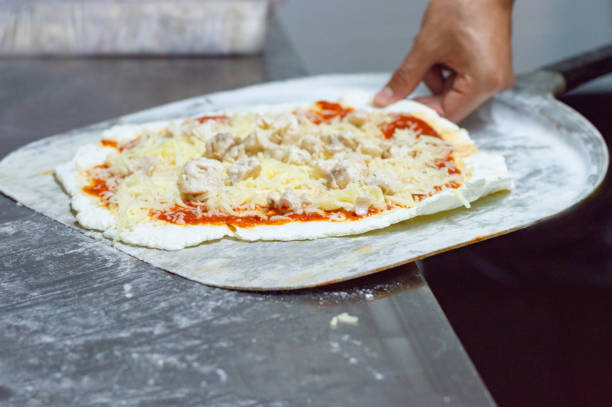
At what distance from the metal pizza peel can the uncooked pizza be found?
4 centimetres

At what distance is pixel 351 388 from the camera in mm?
795

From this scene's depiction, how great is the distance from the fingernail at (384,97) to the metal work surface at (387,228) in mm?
173

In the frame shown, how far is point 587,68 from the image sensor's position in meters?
2.03

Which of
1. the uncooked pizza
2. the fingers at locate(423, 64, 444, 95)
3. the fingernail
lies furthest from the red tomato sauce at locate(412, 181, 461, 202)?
the fingers at locate(423, 64, 444, 95)

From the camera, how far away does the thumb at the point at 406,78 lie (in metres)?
1.89

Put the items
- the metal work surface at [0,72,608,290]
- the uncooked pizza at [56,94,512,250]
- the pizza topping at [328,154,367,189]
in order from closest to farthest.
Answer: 1. the metal work surface at [0,72,608,290]
2. the uncooked pizza at [56,94,512,250]
3. the pizza topping at [328,154,367,189]

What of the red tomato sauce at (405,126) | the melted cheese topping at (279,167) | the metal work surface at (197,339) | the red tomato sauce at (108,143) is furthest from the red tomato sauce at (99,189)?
the red tomato sauce at (405,126)

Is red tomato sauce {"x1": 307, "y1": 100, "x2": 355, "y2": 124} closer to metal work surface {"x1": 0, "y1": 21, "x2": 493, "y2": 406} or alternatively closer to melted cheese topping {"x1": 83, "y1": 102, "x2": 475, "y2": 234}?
melted cheese topping {"x1": 83, "y1": 102, "x2": 475, "y2": 234}

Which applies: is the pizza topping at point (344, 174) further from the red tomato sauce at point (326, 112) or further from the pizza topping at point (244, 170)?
the red tomato sauce at point (326, 112)

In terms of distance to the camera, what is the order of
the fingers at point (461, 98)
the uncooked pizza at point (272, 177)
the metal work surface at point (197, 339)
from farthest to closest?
the fingers at point (461, 98) → the uncooked pizza at point (272, 177) → the metal work surface at point (197, 339)

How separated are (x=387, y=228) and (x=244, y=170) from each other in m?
0.37

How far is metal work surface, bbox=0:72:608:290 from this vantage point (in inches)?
43.1

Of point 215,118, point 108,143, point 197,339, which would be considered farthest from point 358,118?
point 197,339

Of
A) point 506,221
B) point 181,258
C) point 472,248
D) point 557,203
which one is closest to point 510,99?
point 472,248
